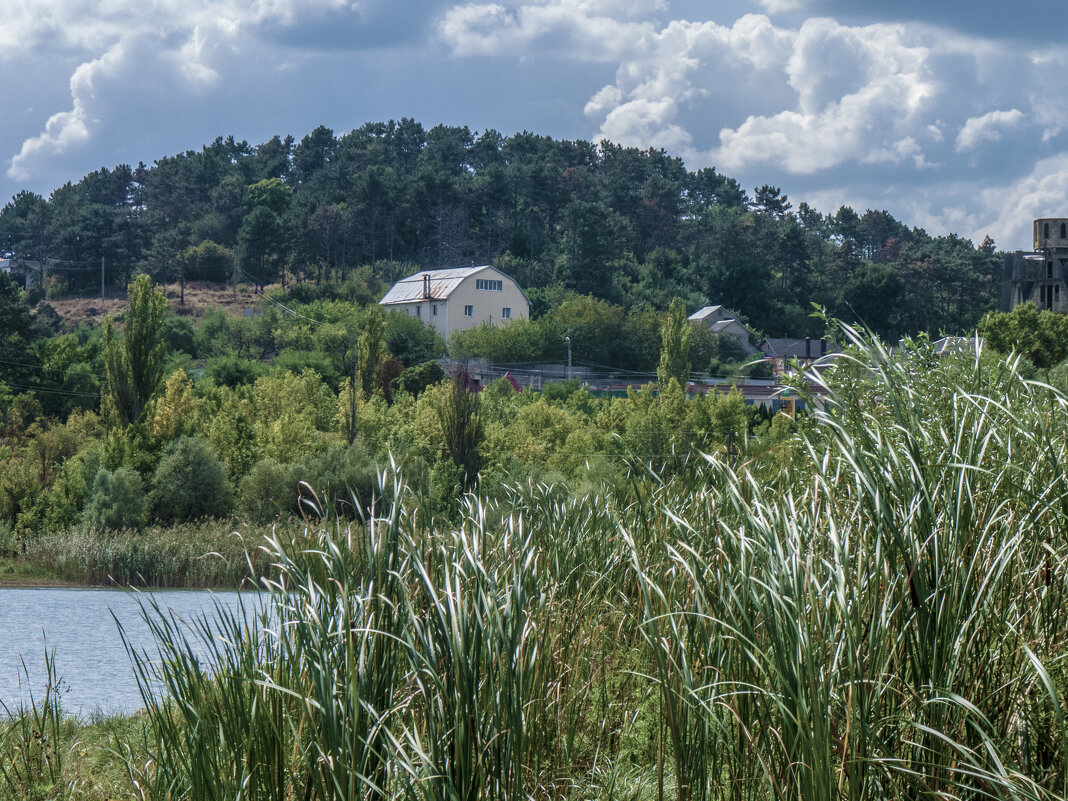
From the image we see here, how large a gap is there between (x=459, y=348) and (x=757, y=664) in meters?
44.9

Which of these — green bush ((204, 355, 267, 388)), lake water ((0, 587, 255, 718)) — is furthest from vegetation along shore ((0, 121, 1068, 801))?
lake water ((0, 587, 255, 718))

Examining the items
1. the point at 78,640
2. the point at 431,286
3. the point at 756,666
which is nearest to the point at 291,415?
the point at 78,640

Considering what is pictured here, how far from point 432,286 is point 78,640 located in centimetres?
4077

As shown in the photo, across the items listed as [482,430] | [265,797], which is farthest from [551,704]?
[482,430]

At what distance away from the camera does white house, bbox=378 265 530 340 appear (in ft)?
167

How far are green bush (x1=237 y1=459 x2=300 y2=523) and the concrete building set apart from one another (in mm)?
38280

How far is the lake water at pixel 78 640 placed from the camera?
965 cm

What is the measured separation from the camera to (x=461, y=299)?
169 ft

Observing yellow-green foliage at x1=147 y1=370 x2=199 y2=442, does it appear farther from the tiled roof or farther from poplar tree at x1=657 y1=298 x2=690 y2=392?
the tiled roof

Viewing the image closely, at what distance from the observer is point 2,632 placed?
13.4 meters

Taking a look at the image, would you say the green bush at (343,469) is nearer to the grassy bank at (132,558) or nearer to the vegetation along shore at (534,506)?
the vegetation along shore at (534,506)

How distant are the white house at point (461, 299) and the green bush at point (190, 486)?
97.4 ft

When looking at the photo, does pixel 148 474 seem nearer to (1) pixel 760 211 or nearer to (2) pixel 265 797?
(2) pixel 265 797

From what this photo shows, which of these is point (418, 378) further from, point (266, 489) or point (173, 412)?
point (266, 489)
